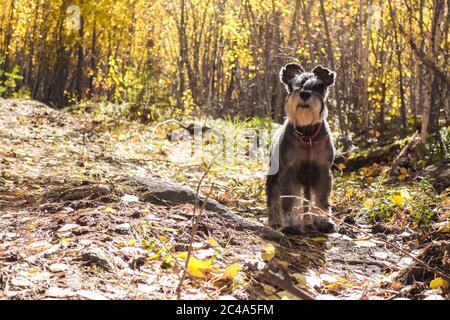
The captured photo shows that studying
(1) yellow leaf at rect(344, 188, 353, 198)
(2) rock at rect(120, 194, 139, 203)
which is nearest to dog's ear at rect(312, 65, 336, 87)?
(1) yellow leaf at rect(344, 188, 353, 198)

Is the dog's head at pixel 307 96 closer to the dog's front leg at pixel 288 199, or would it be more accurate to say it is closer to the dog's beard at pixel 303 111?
the dog's beard at pixel 303 111

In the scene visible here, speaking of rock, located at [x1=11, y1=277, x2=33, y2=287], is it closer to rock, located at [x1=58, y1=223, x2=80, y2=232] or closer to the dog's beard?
rock, located at [x1=58, y1=223, x2=80, y2=232]

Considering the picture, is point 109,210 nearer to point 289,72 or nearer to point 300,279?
point 300,279

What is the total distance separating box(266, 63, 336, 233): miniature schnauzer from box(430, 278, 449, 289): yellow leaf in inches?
89.3

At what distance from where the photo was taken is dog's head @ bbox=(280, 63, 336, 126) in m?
5.52

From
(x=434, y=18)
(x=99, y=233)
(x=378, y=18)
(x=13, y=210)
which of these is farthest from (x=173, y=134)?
(x=99, y=233)

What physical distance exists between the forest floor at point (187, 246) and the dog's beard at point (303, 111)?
3.76ft

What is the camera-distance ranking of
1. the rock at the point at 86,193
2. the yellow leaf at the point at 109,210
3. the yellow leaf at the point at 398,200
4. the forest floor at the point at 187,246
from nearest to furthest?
the forest floor at the point at 187,246
the yellow leaf at the point at 109,210
the rock at the point at 86,193
the yellow leaf at the point at 398,200

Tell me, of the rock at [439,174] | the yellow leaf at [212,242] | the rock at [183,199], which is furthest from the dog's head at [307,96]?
the rock at [439,174]

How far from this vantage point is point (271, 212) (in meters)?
6.11

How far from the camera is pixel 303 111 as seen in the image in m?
5.53

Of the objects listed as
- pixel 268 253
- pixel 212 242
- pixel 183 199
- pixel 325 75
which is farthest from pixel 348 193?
pixel 212 242

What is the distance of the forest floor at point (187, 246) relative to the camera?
3.17 meters
